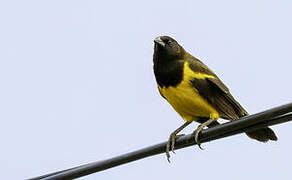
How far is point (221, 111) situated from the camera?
281 inches

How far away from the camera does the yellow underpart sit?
22.9ft

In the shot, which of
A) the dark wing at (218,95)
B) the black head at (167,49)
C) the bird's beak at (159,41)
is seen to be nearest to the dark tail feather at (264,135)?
the dark wing at (218,95)

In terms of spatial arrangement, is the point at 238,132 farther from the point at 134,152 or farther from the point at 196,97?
the point at 196,97

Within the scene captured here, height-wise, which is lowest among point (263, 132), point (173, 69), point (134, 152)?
point (263, 132)

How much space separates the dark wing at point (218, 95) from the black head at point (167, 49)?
0.40 meters

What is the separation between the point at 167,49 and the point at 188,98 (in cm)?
93

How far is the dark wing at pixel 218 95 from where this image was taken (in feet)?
23.1

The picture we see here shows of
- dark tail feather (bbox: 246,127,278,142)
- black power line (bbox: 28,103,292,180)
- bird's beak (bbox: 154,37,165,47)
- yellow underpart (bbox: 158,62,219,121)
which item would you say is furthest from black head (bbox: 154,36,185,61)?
black power line (bbox: 28,103,292,180)

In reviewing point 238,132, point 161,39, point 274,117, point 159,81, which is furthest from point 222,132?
point 161,39

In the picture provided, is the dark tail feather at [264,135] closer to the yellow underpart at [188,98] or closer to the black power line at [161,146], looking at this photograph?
the yellow underpart at [188,98]

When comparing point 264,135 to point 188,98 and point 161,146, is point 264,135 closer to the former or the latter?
point 188,98

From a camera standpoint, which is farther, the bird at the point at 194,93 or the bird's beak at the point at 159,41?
the bird's beak at the point at 159,41

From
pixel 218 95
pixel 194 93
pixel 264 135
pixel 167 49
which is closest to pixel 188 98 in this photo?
pixel 194 93

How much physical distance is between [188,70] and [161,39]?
83cm
